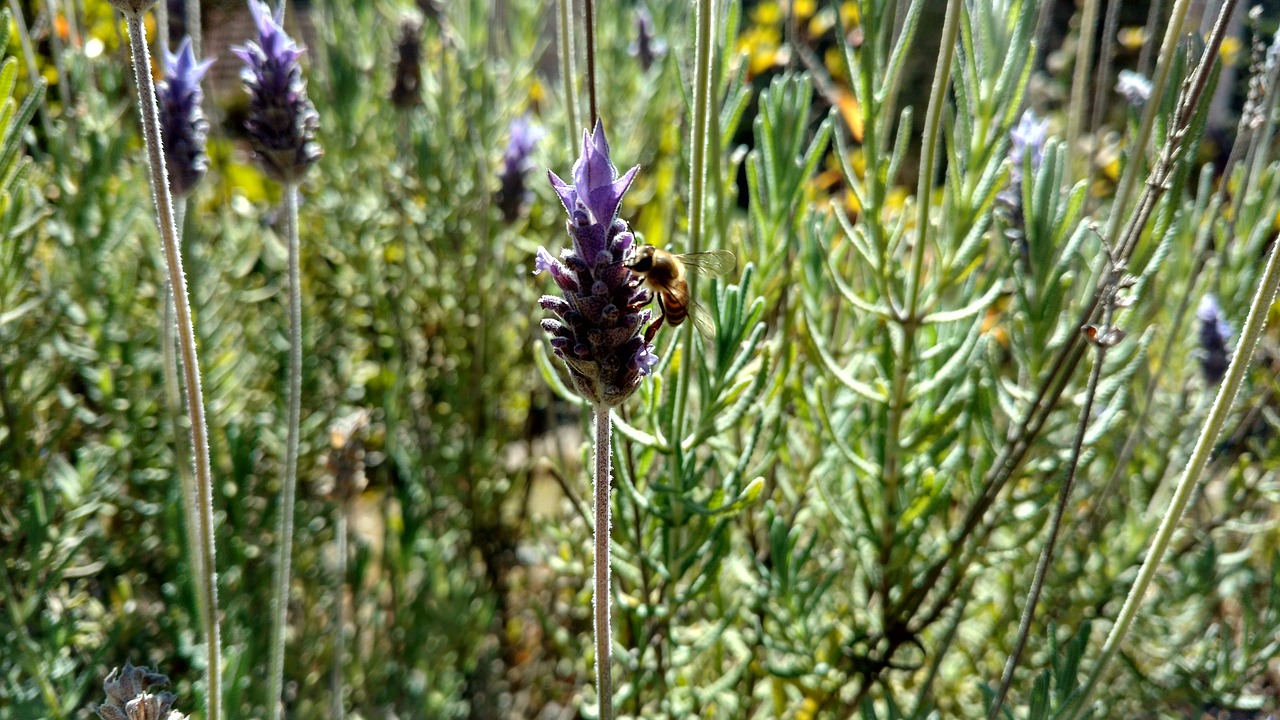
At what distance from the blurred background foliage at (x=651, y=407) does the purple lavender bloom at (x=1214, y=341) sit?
3 cm

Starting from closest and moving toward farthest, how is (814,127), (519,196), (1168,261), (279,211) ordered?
1. (1168,261)
2. (519,196)
3. (279,211)
4. (814,127)

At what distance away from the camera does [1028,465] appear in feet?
3.89

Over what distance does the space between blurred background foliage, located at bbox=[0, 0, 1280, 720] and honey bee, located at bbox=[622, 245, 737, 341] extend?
0.10 ft

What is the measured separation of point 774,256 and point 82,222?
92cm

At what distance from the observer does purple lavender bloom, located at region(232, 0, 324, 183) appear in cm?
100

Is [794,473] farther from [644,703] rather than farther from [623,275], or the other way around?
[623,275]

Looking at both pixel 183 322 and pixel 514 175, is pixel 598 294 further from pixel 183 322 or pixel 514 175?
pixel 514 175

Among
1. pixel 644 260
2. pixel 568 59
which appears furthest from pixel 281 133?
pixel 644 260

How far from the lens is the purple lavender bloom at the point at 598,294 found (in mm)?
629

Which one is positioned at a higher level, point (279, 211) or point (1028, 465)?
→ point (279, 211)

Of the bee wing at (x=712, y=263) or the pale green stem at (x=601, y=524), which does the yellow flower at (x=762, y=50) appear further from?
the pale green stem at (x=601, y=524)

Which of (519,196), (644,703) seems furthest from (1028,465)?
(519,196)

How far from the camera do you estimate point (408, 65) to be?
1.57 metres

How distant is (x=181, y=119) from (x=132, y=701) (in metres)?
0.59
